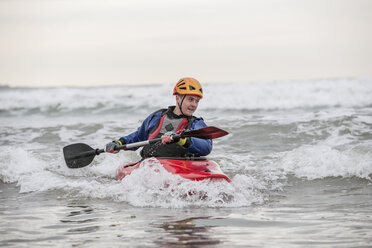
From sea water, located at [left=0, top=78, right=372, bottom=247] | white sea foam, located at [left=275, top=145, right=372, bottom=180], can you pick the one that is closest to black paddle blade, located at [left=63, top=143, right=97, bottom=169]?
sea water, located at [left=0, top=78, right=372, bottom=247]

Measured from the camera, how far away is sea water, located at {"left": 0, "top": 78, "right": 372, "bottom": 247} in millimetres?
4232

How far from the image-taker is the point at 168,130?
6379 mm

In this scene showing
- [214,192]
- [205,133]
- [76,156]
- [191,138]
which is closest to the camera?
[214,192]

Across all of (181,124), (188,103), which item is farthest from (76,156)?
(188,103)

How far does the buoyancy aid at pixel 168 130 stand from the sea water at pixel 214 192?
1.14 ft

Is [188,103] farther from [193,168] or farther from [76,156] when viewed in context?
[76,156]

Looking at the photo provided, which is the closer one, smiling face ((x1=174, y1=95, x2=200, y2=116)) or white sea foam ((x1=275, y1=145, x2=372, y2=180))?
smiling face ((x1=174, y1=95, x2=200, y2=116))

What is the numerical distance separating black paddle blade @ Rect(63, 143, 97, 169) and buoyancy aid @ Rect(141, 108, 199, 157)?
4.00 feet

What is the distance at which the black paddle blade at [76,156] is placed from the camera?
7441mm

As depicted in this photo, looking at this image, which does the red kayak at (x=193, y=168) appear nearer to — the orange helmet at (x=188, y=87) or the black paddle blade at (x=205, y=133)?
the black paddle blade at (x=205, y=133)

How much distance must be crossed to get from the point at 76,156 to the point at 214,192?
2.48m

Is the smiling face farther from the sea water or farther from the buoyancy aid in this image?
the sea water

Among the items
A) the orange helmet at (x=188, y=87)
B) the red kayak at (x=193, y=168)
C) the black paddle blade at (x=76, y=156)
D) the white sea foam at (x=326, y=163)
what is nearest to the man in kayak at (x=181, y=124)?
the orange helmet at (x=188, y=87)

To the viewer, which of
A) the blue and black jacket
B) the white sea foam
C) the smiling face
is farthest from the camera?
the white sea foam
